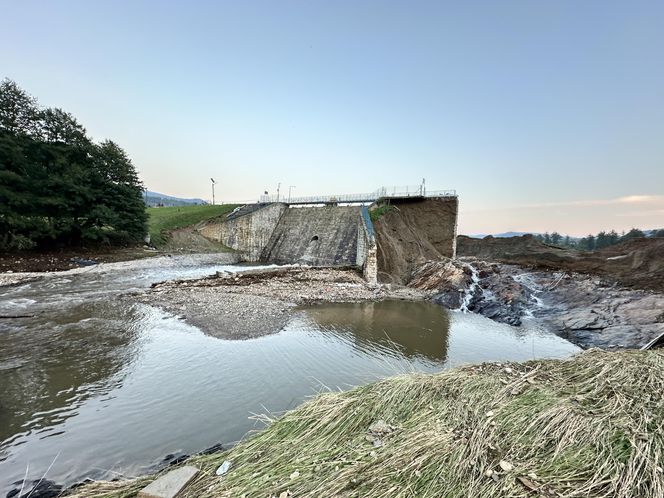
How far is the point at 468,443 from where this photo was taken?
116 inches

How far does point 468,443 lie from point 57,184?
29151 millimetres

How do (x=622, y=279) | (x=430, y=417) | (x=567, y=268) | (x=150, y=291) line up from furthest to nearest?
(x=567, y=268) → (x=622, y=279) → (x=150, y=291) → (x=430, y=417)

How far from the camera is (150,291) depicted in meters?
14.8

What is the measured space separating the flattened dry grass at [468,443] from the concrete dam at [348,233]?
53.6 feet

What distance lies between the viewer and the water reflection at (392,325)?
9594 mm

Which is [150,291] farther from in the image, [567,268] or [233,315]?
[567,268]

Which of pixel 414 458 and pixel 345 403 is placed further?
pixel 345 403

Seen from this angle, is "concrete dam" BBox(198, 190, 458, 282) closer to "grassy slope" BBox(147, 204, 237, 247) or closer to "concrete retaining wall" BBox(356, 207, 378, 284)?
"concrete retaining wall" BBox(356, 207, 378, 284)

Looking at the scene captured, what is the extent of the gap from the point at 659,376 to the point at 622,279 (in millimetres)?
19112

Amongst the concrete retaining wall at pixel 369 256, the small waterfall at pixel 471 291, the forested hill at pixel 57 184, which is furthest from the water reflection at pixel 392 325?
the forested hill at pixel 57 184

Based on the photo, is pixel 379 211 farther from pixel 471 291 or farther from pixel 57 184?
pixel 57 184

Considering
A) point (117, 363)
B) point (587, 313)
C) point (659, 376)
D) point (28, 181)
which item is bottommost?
point (117, 363)

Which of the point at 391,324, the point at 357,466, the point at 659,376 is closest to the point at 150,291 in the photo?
the point at 391,324

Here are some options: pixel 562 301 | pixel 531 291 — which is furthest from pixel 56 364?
pixel 531 291
